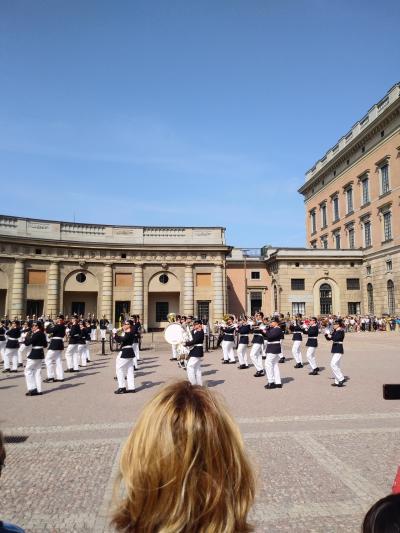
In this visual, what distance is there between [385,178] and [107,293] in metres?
28.6

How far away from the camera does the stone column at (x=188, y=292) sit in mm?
34719

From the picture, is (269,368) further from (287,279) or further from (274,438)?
(287,279)

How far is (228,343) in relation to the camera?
1783 centimetres

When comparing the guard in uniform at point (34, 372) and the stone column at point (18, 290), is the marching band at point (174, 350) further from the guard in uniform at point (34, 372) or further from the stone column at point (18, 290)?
the stone column at point (18, 290)

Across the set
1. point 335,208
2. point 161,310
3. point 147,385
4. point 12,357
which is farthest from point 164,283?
point 335,208

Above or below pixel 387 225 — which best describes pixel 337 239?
above

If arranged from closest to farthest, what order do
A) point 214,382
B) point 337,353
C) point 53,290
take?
point 337,353
point 214,382
point 53,290

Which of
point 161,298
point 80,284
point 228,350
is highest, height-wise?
point 80,284

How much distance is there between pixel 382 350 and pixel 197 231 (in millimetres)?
20102

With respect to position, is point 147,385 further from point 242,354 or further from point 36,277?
point 36,277

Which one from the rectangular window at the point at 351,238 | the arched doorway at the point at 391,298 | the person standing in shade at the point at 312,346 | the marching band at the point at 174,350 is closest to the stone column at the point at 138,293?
the marching band at the point at 174,350

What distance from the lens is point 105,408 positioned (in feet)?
30.9

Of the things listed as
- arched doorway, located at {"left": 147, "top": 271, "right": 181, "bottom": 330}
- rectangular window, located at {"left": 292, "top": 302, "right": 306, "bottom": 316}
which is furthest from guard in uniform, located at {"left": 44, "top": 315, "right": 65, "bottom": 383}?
rectangular window, located at {"left": 292, "top": 302, "right": 306, "bottom": 316}

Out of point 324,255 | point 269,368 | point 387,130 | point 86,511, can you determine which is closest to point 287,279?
point 324,255
